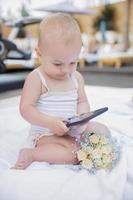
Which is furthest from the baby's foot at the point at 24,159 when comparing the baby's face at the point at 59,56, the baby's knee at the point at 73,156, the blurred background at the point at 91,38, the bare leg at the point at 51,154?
the blurred background at the point at 91,38

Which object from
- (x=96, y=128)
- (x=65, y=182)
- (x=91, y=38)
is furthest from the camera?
(x=91, y=38)

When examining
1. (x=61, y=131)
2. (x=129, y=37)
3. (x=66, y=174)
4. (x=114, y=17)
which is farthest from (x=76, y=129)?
(x=114, y=17)

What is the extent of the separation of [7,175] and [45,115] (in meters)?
0.21

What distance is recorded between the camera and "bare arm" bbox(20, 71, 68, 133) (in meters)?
0.95

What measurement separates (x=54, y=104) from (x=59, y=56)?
0.17 meters

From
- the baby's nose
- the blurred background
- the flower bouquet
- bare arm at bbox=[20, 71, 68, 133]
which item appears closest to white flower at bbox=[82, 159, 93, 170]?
the flower bouquet

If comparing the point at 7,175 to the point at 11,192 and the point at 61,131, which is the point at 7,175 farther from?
the point at 61,131

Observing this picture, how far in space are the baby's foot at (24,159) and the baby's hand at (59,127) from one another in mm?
87

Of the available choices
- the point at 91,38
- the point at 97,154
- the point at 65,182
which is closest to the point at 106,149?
the point at 97,154

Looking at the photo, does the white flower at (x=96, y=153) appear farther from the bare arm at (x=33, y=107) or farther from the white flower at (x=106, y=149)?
the bare arm at (x=33, y=107)

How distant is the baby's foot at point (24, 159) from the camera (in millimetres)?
905

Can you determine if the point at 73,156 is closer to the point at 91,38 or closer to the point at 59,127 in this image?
the point at 59,127

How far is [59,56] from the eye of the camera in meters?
0.96

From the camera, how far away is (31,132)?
1.08 m
